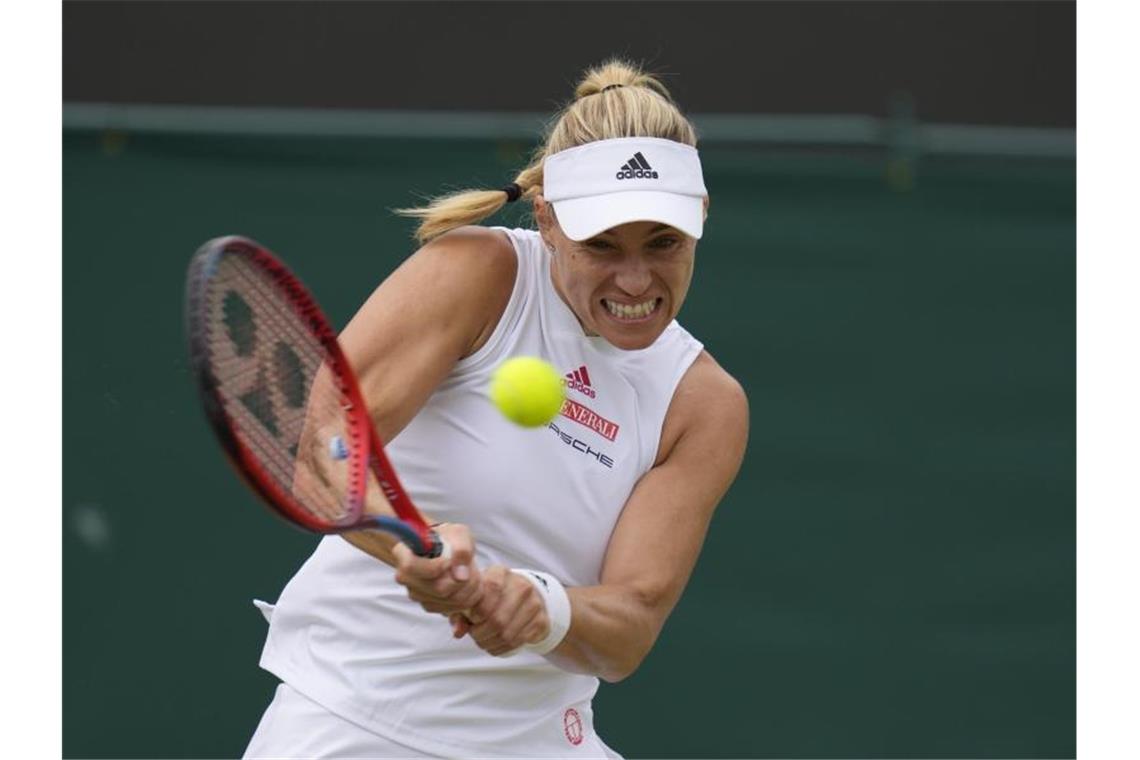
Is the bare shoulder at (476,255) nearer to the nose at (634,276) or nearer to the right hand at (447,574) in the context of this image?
the nose at (634,276)

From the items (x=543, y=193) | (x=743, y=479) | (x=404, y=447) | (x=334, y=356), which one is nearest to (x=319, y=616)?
(x=404, y=447)

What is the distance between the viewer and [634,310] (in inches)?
92.4

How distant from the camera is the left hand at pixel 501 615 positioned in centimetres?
207

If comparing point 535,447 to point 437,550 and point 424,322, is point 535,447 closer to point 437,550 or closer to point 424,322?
point 424,322

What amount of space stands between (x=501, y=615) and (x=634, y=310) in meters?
0.47

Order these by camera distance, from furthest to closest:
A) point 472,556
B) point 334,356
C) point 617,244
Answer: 1. point 617,244
2. point 334,356
3. point 472,556

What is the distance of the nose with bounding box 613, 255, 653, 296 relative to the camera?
232 cm

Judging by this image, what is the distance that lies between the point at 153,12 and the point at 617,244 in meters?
1.98

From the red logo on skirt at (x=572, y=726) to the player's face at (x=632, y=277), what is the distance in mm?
552

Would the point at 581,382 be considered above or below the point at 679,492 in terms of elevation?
above

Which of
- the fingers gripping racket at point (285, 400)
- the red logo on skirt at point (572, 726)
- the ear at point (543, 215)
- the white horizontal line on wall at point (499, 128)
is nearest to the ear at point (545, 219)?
the ear at point (543, 215)

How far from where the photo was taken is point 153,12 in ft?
13.0

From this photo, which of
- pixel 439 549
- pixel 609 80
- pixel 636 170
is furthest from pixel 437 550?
pixel 609 80

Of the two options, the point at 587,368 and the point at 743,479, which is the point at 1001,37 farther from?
the point at 587,368
